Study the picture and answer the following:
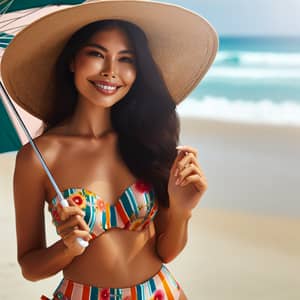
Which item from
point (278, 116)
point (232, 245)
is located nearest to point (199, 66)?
point (232, 245)

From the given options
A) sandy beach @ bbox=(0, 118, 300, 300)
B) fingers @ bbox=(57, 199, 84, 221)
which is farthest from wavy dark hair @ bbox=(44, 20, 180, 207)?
sandy beach @ bbox=(0, 118, 300, 300)

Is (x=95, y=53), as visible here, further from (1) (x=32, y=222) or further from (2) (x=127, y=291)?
(2) (x=127, y=291)

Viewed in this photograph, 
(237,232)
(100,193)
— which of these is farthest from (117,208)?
(237,232)

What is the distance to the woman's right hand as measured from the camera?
1.41 meters

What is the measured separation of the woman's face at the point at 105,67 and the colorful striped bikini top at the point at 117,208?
219 millimetres

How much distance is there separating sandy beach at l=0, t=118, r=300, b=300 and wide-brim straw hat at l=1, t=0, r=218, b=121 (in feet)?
6.60

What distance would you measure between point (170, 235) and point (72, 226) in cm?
34

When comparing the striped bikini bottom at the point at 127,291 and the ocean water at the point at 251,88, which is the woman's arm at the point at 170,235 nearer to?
the striped bikini bottom at the point at 127,291

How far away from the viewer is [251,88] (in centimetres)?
1129

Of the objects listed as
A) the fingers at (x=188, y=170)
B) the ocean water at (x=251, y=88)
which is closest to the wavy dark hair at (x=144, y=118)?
the fingers at (x=188, y=170)

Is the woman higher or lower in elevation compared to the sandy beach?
higher

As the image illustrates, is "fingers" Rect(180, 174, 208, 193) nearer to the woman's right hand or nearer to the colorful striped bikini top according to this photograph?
the colorful striped bikini top

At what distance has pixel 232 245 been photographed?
427 centimetres

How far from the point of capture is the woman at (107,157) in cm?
156
